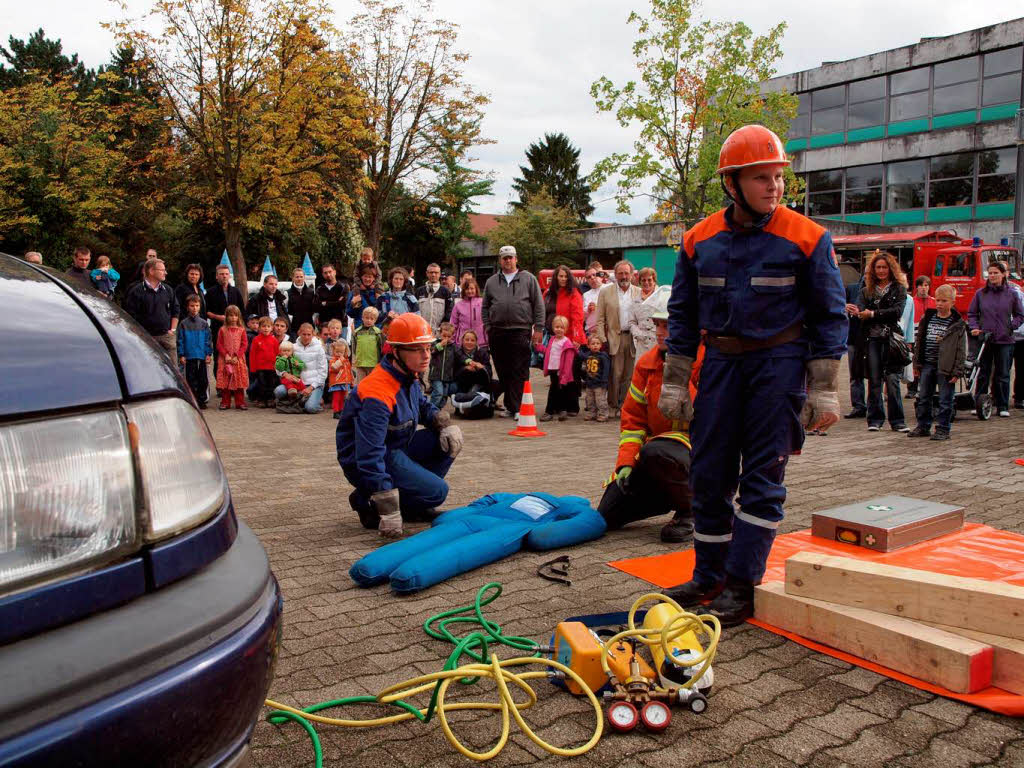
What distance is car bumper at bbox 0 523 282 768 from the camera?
3.66 ft

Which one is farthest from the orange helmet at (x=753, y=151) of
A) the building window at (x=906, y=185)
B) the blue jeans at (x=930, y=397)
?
the building window at (x=906, y=185)

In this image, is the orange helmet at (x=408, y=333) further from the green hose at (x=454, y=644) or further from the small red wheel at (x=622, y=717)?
the small red wheel at (x=622, y=717)

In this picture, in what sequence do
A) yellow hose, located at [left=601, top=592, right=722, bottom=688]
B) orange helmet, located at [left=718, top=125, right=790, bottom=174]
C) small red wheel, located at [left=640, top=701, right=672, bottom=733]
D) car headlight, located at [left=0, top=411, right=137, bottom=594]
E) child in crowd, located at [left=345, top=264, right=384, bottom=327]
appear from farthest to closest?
child in crowd, located at [left=345, top=264, right=384, bottom=327]
orange helmet, located at [left=718, top=125, right=790, bottom=174]
yellow hose, located at [left=601, top=592, right=722, bottom=688]
small red wheel, located at [left=640, top=701, right=672, bottom=733]
car headlight, located at [left=0, top=411, right=137, bottom=594]

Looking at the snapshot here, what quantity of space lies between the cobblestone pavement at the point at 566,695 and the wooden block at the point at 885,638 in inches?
3.2

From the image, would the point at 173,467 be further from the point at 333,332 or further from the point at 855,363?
the point at 333,332

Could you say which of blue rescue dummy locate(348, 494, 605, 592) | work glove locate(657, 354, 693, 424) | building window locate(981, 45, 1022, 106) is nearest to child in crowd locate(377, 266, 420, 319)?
blue rescue dummy locate(348, 494, 605, 592)

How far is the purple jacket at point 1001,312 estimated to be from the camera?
1056cm

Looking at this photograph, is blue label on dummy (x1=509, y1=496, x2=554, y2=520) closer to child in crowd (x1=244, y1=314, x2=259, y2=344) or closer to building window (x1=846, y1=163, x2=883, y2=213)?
child in crowd (x1=244, y1=314, x2=259, y2=344)

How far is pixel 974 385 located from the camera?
36.0 ft

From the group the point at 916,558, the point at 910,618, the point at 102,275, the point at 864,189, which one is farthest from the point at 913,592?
the point at 864,189

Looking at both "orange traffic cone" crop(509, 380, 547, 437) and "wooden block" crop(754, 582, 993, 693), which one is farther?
"orange traffic cone" crop(509, 380, 547, 437)

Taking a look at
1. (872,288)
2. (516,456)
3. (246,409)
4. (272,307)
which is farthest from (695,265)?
(272,307)

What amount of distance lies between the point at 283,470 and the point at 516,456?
2.26m

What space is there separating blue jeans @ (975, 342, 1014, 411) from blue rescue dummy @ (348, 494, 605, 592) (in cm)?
837
